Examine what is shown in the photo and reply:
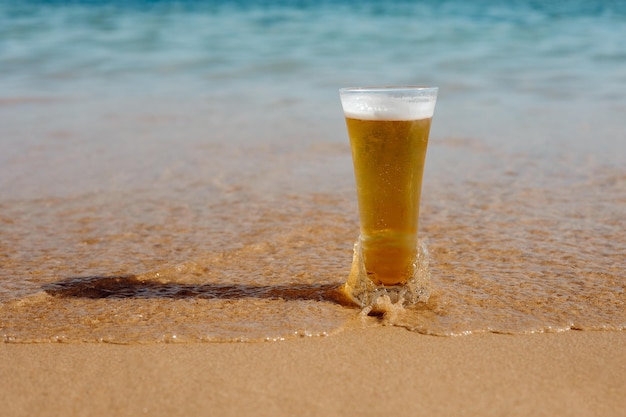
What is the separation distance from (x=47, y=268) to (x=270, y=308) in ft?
2.79

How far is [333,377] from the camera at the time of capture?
1.73 m

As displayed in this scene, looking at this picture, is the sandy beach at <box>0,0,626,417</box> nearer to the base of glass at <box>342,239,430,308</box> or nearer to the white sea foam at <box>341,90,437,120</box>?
the base of glass at <box>342,239,430,308</box>

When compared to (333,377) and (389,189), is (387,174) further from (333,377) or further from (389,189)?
(333,377)

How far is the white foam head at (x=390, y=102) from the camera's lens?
1.97 m

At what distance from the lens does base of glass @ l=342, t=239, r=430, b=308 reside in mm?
2139

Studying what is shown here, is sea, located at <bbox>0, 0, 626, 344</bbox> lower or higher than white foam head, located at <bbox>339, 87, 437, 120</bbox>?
lower

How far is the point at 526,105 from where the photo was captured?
6.33 m

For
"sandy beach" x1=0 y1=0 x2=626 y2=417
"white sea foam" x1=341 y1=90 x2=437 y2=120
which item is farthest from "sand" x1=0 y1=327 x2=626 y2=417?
"white sea foam" x1=341 y1=90 x2=437 y2=120

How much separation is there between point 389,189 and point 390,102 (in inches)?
9.2

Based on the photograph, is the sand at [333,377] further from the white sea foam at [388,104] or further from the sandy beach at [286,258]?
the white sea foam at [388,104]

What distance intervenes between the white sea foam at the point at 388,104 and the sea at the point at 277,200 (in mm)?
521

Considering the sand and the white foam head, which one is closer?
the sand

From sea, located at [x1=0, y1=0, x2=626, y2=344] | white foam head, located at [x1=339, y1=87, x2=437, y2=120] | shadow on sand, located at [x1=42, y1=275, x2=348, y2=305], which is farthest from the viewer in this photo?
shadow on sand, located at [x1=42, y1=275, x2=348, y2=305]

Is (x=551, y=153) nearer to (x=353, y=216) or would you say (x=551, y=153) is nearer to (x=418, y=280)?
(x=353, y=216)
